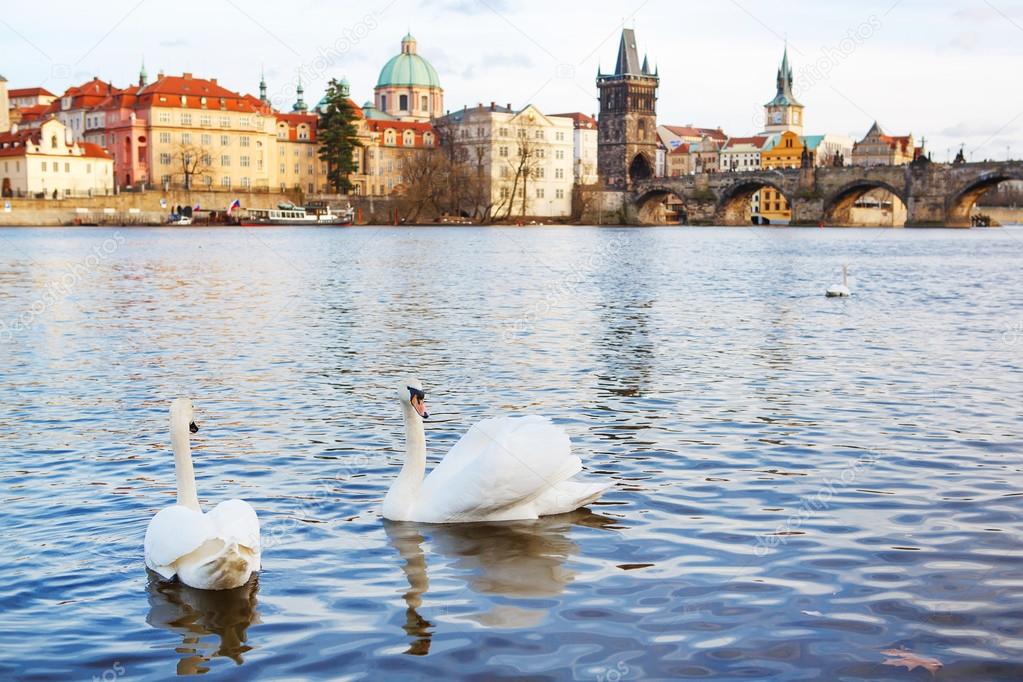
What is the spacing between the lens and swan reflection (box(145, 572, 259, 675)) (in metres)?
5.91

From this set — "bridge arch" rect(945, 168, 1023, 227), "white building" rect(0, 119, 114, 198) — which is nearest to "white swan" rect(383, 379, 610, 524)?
"bridge arch" rect(945, 168, 1023, 227)

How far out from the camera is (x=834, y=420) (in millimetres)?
11852

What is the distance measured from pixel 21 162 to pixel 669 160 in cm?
11575

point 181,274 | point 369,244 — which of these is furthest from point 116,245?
point 181,274

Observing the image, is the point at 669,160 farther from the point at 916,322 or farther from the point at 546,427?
the point at 546,427

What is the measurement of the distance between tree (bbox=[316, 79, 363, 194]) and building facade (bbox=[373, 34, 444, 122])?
30318mm

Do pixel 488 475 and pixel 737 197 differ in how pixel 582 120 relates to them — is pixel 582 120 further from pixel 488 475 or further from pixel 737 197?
pixel 488 475

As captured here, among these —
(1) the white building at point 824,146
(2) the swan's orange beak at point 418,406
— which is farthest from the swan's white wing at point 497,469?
(1) the white building at point 824,146

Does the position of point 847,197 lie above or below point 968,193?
above

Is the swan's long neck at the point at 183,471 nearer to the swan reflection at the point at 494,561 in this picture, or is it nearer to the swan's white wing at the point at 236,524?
the swan's white wing at the point at 236,524

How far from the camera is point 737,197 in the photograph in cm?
12800

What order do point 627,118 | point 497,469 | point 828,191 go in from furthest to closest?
point 627,118 < point 828,191 < point 497,469

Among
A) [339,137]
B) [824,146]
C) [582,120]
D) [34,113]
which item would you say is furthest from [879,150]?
[34,113]

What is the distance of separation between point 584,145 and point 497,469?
170 m
